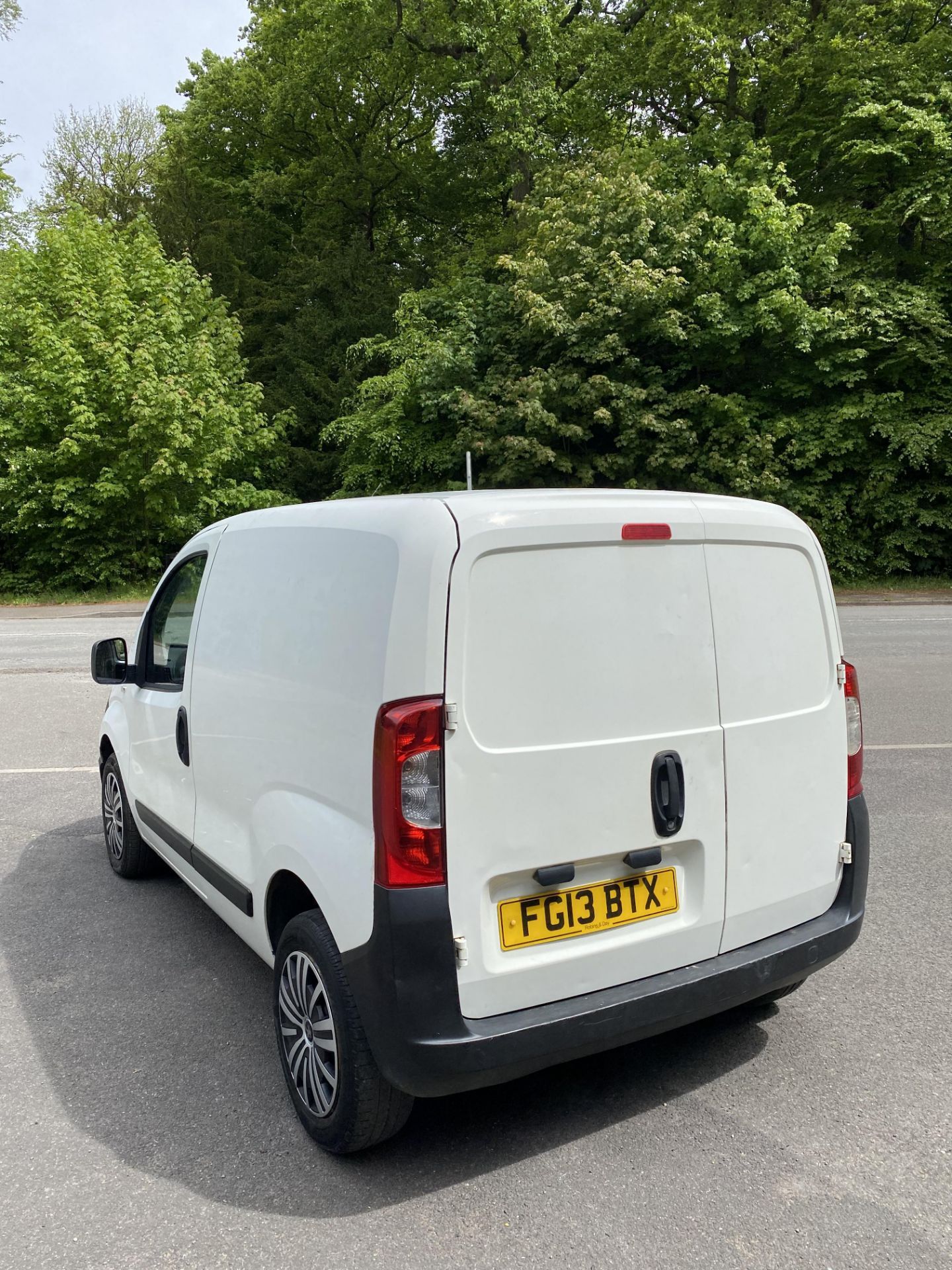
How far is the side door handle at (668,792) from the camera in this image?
2.62 metres

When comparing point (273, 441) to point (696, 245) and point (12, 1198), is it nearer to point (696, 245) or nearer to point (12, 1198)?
point (696, 245)

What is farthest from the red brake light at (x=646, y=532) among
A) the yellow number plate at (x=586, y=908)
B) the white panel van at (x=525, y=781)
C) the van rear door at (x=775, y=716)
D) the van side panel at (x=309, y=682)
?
the yellow number plate at (x=586, y=908)

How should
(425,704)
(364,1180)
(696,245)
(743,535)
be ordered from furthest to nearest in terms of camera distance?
1. (696,245)
2. (743,535)
3. (364,1180)
4. (425,704)

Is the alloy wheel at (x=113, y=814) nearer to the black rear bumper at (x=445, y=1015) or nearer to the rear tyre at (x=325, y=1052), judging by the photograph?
the rear tyre at (x=325, y=1052)

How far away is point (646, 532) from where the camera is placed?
103 inches

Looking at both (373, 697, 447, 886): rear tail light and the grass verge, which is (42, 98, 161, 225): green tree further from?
(373, 697, 447, 886): rear tail light

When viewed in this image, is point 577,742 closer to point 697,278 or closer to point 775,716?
point 775,716

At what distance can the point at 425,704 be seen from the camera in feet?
7.64

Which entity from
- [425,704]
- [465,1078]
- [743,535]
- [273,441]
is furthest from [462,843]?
[273,441]

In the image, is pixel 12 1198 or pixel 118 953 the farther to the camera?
pixel 118 953

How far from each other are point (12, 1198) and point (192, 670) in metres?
1.77

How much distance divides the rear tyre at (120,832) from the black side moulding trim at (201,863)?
0.26m

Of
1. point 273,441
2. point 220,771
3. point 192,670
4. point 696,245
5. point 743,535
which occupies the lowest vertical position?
point 220,771

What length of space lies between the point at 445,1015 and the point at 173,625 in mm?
2317
